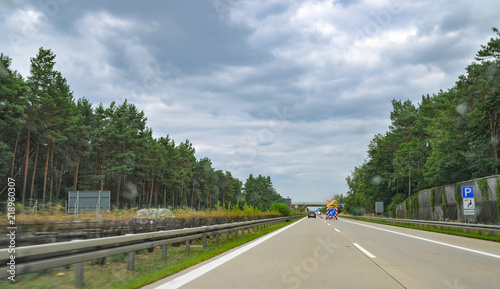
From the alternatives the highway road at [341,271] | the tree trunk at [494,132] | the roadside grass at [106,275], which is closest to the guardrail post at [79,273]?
the roadside grass at [106,275]

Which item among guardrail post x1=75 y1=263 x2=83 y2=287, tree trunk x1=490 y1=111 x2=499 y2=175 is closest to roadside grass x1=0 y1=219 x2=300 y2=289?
guardrail post x1=75 y1=263 x2=83 y2=287

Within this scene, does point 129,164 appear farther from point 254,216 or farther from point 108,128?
point 254,216

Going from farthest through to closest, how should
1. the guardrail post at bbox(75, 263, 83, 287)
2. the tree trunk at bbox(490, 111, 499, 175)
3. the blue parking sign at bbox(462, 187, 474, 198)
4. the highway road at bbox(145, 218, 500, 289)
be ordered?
the tree trunk at bbox(490, 111, 499, 175), the blue parking sign at bbox(462, 187, 474, 198), the highway road at bbox(145, 218, 500, 289), the guardrail post at bbox(75, 263, 83, 287)

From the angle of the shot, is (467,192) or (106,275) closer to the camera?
(106,275)

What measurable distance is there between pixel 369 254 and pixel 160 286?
677cm

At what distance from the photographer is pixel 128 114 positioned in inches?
2628

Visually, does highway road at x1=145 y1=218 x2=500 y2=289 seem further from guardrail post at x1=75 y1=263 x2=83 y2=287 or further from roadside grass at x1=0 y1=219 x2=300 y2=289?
guardrail post at x1=75 y1=263 x2=83 y2=287

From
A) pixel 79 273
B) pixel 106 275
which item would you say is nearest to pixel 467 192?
pixel 106 275

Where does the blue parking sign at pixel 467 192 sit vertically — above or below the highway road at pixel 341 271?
above

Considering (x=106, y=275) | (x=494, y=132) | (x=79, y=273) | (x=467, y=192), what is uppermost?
(x=494, y=132)

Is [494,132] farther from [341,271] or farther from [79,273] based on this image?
[79,273]

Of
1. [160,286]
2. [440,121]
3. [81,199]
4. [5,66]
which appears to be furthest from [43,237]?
[440,121]

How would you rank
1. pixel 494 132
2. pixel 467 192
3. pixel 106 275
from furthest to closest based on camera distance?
pixel 494 132
pixel 467 192
pixel 106 275

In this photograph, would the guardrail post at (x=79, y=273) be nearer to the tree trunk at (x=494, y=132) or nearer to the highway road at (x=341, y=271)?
the highway road at (x=341, y=271)
